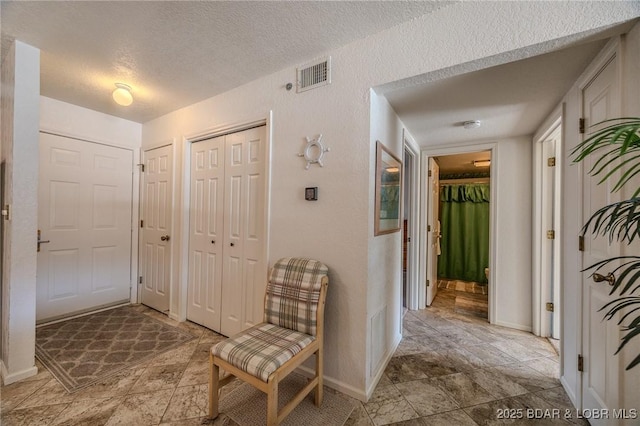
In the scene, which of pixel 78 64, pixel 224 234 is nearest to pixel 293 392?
pixel 224 234

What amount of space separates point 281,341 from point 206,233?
1.58 meters

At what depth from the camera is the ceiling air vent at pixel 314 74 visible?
188cm

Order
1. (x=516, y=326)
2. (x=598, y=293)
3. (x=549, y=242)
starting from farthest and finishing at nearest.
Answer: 1. (x=516, y=326)
2. (x=549, y=242)
3. (x=598, y=293)

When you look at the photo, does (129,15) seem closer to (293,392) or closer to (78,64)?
(78,64)

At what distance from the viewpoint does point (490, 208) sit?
3057 millimetres

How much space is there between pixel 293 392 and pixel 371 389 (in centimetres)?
53

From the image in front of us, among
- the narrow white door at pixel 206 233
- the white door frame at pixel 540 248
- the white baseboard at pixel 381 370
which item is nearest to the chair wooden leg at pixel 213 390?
the white baseboard at pixel 381 370

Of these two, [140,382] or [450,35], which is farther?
[140,382]

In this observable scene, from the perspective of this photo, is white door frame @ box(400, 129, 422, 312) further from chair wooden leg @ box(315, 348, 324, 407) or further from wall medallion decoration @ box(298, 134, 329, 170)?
chair wooden leg @ box(315, 348, 324, 407)

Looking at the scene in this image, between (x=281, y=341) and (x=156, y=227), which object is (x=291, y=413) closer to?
(x=281, y=341)

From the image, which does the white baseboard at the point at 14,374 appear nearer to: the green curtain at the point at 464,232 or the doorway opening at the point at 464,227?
the doorway opening at the point at 464,227

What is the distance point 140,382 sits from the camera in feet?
6.06

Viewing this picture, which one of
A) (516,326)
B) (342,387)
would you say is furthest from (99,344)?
(516,326)

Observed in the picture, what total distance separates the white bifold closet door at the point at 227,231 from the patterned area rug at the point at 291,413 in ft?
2.09
